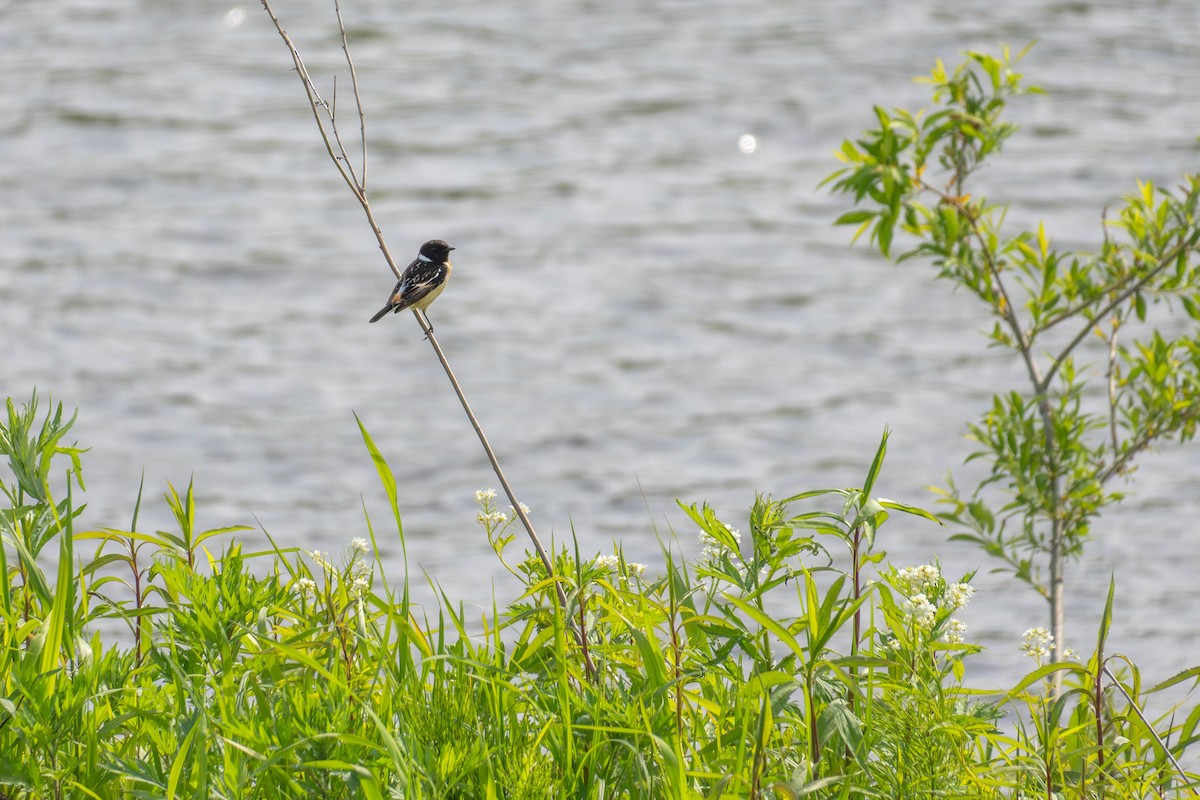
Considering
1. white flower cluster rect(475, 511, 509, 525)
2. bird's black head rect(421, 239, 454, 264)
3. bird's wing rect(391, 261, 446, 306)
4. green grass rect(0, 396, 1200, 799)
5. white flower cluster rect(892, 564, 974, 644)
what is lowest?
green grass rect(0, 396, 1200, 799)

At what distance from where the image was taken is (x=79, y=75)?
19.2 meters

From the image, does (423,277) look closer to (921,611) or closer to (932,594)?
(932,594)

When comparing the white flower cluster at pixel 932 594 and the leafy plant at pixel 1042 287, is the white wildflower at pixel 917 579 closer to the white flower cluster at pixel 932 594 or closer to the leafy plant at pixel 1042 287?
the white flower cluster at pixel 932 594

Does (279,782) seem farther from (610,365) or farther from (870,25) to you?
(870,25)

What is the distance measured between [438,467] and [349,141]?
7.41 m

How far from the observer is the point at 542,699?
3236mm

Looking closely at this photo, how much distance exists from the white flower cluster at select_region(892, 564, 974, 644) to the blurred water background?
4.94 metres

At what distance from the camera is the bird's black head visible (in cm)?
430

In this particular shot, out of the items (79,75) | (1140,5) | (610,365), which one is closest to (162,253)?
(610,365)

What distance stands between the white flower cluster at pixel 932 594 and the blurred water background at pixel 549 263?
494cm

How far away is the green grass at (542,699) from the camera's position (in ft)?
9.62

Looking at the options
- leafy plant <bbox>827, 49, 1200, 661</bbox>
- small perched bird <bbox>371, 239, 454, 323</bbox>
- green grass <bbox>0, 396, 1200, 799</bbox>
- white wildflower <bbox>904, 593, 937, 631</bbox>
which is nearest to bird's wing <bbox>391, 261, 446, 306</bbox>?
small perched bird <bbox>371, 239, 454, 323</bbox>

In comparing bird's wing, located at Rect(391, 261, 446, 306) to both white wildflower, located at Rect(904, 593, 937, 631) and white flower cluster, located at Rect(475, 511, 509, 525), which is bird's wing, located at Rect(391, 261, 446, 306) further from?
white wildflower, located at Rect(904, 593, 937, 631)

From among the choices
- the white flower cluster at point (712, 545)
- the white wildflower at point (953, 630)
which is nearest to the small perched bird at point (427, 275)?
the white flower cluster at point (712, 545)
